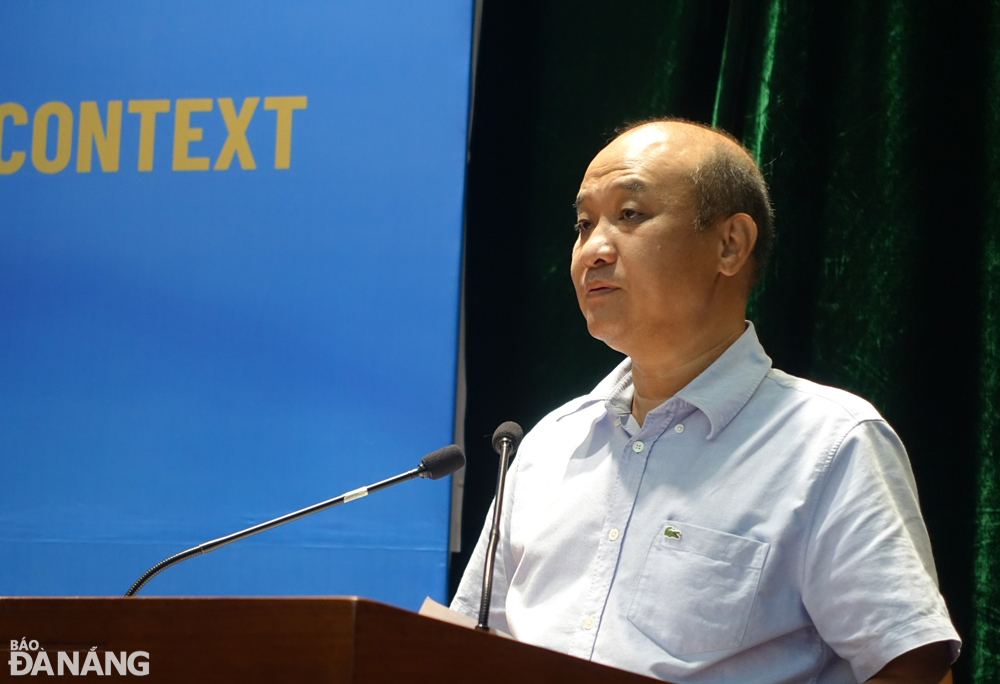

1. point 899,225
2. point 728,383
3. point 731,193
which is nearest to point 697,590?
point 728,383

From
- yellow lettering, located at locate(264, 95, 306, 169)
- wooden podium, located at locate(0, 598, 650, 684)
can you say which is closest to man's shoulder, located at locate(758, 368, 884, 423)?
wooden podium, located at locate(0, 598, 650, 684)

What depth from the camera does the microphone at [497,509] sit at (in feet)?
3.95

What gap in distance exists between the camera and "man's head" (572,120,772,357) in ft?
5.17

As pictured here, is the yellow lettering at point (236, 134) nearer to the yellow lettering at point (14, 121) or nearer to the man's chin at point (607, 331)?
the yellow lettering at point (14, 121)

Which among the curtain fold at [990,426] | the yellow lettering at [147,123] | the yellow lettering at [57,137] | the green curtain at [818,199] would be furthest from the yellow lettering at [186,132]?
the curtain fold at [990,426]

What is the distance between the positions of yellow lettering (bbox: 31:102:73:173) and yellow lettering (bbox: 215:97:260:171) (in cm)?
44

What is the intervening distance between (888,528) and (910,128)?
45.5 inches

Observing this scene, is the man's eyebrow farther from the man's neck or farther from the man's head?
the man's neck

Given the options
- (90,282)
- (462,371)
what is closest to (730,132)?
(462,371)

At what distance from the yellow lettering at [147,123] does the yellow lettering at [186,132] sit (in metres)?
0.04

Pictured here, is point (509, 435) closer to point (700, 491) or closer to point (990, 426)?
point (700, 491)

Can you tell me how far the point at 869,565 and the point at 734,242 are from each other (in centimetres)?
60

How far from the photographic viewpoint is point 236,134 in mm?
2564

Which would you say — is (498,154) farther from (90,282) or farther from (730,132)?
(90,282)
